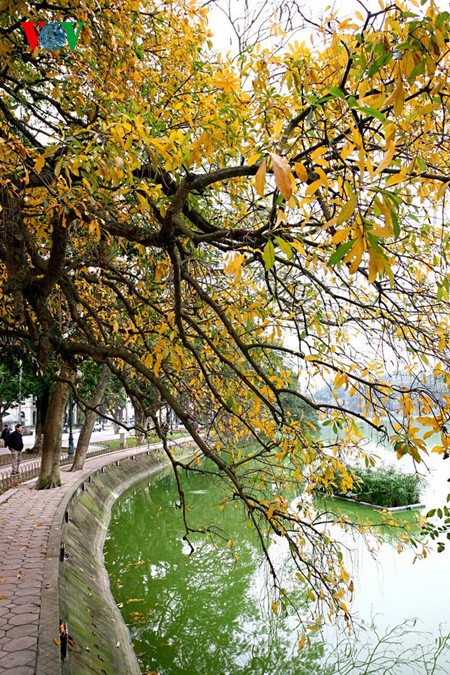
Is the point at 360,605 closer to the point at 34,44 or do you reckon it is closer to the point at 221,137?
the point at 221,137

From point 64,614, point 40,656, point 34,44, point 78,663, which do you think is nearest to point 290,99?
point 34,44

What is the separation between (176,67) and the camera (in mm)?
6176

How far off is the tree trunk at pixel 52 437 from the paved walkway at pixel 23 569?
0.36 meters

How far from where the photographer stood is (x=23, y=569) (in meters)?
7.91

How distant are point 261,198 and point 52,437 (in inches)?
525

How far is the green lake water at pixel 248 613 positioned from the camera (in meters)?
7.91

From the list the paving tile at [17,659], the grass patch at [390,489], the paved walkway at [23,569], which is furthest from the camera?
the grass patch at [390,489]

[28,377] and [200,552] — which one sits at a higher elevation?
[28,377]

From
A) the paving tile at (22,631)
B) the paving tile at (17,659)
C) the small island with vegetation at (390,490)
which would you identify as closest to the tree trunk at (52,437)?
the paving tile at (22,631)

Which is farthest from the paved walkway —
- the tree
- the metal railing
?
the tree

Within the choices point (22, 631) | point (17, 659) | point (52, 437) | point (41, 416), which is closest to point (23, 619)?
point (22, 631)

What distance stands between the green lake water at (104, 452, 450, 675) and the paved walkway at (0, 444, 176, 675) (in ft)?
5.87

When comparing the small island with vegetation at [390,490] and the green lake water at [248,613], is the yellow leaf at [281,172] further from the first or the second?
the small island with vegetation at [390,490]

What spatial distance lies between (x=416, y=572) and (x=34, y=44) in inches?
462
